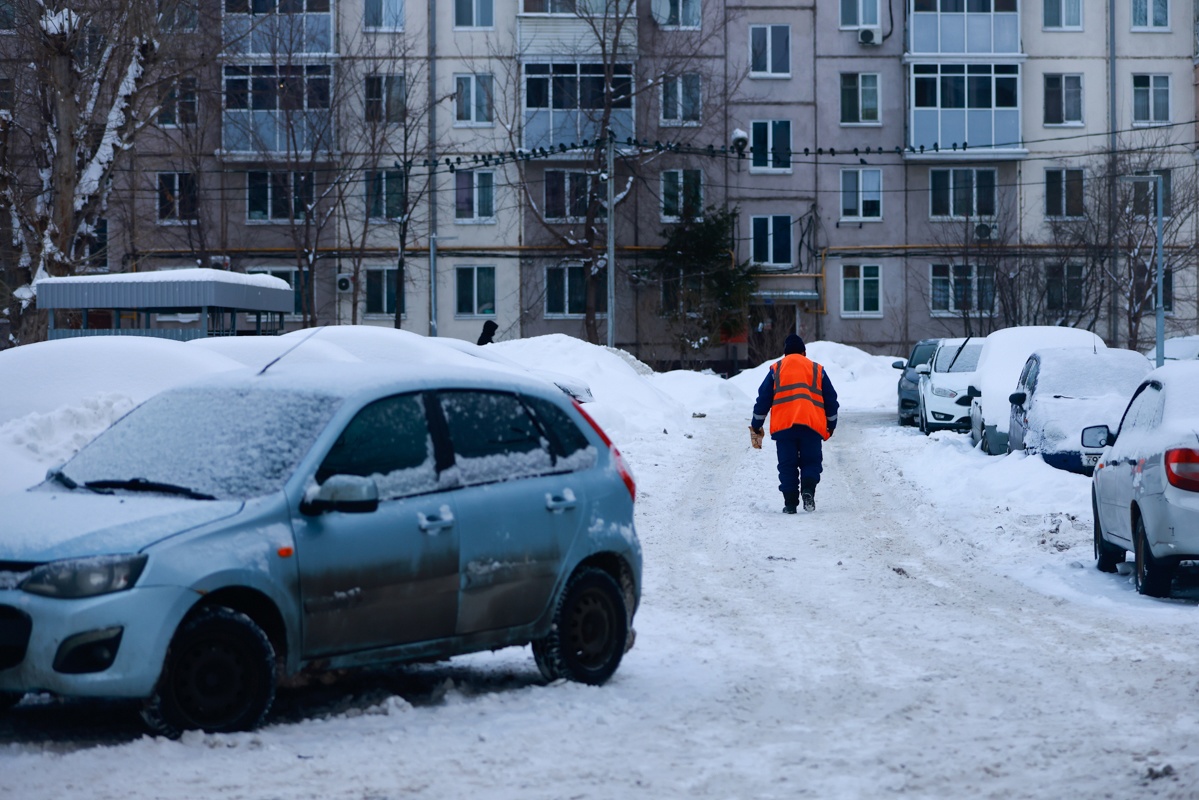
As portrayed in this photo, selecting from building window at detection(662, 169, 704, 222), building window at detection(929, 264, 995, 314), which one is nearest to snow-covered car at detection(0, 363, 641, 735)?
Result: building window at detection(662, 169, 704, 222)

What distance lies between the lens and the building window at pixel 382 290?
4934cm

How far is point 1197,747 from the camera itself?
19.5ft

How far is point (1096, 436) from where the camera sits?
1145 centimetres

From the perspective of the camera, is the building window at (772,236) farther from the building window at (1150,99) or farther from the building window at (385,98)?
the building window at (1150,99)

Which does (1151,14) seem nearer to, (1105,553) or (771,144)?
(771,144)

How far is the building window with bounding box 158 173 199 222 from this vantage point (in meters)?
48.7

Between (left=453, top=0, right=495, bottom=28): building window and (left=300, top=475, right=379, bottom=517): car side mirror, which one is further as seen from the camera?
(left=453, top=0, right=495, bottom=28): building window

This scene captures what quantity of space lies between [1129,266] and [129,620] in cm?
4432

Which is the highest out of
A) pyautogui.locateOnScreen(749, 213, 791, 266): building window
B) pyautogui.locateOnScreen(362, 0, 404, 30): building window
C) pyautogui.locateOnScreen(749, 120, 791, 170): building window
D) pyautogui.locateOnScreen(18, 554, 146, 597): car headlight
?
pyautogui.locateOnScreen(362, 0, 404, 30): building window

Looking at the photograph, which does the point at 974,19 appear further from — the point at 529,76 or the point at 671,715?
the point at 671,715

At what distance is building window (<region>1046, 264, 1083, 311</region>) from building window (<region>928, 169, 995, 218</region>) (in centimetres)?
333

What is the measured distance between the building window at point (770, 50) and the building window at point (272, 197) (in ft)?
48.0

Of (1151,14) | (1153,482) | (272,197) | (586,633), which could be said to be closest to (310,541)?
(586,633)

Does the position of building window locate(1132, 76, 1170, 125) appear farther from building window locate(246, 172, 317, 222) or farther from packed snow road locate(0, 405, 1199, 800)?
packed snow road locate(0, 405, 1199, 800)
